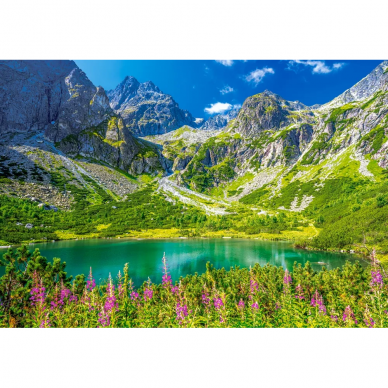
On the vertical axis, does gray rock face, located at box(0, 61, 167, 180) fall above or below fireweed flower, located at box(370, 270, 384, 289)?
above

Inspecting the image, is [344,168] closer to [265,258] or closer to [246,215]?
[246,215]

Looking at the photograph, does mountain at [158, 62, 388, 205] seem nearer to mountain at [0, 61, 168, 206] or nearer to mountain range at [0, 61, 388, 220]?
mountain range at [0, 61, 388, 220]

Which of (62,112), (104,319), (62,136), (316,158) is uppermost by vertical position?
(62,112)

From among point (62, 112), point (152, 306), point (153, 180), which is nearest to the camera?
point (152, 306)

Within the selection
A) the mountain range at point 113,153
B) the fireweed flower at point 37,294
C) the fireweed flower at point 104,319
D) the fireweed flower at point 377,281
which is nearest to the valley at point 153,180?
the mountain range at point 113,153

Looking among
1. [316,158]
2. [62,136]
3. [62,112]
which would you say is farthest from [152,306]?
[62,112]

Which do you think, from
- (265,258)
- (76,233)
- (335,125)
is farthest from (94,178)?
(335,125)

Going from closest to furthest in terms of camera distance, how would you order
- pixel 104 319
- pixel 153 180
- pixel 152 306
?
pixel 104 319 → pixel 152 306 → pixel 153 180

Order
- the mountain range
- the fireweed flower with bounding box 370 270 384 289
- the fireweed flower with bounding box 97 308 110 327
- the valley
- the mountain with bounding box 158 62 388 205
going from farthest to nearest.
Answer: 1. the mountain with bounding box 158 62 388 205
2. the mountain range
3. the valley
4. the fireweed flower with bounding box 370 270 384 289
5. the fireweed flower with bounding box 97 308 110 327

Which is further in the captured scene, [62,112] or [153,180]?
[153,180]

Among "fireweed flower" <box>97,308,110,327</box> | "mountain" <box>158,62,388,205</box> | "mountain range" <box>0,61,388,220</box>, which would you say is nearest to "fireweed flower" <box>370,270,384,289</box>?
"fireweed flower" <box>97,308,110,327</box>

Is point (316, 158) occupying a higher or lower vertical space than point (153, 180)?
higher

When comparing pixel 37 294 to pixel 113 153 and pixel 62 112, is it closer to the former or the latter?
pixel 113 153
